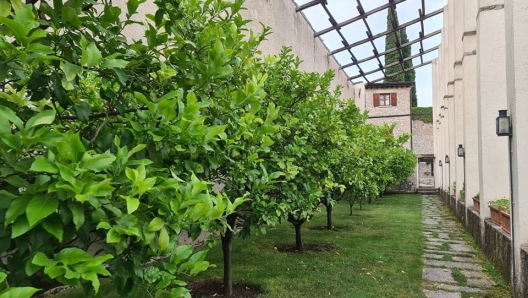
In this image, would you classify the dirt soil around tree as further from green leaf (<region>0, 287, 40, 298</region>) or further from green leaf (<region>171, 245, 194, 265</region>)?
green leaf (<region>0, 287, 40, 298</region>)

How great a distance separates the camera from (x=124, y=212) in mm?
1203

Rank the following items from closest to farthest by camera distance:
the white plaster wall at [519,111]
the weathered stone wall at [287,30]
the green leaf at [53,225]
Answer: the green leaf at [53,225] → the white plaster wall at [519,111] → the weathered stone wall at [287,30]

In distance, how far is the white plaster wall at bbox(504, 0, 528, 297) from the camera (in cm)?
452

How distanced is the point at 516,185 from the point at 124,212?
193 inches

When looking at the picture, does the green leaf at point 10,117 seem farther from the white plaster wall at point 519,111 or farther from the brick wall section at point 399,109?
the brick wall section at point 399,109

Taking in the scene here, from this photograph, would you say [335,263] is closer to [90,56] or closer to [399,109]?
[90,56]

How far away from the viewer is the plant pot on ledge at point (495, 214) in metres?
6.40

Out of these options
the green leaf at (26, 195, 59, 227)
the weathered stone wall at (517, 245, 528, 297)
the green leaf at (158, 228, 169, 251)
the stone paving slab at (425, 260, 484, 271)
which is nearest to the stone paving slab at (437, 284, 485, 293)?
the weathered stone wall at (517, 245, 528, 297)

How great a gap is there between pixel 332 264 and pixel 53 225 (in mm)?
5889

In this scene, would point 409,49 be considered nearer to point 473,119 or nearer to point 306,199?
point 473,119

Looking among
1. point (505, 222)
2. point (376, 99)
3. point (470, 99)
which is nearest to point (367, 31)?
point (470, 99)

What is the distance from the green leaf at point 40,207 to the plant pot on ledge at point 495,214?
7.01 metres

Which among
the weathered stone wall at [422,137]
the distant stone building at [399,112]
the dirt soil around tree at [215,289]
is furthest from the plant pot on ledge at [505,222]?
the weathered stone wall at [422,137]

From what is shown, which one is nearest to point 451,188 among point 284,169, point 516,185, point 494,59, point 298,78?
point 494,59
